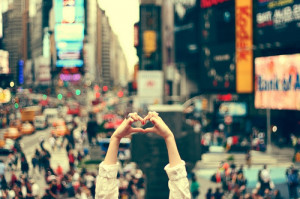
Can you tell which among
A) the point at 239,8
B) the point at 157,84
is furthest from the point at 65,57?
the point at 239,8

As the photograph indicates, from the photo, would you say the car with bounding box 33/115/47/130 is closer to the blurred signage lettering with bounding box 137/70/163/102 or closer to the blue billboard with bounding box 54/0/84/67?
the blurred signage lettering with bounding box 137/70/163/102

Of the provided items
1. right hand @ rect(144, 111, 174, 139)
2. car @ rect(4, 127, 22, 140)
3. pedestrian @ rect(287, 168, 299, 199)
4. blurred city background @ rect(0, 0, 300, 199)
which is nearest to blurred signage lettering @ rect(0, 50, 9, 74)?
blurred city background @ rect(0, 0, 300, 199)

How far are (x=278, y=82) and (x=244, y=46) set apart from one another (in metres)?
7.29

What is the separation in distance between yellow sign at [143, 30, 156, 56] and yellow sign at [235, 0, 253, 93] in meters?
10.3

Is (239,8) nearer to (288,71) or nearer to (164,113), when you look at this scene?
A: (288,71)

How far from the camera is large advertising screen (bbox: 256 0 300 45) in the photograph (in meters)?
34.7

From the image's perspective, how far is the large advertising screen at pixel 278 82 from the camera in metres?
34.4

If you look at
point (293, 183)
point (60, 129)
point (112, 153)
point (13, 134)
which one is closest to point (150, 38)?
point (60, 129)

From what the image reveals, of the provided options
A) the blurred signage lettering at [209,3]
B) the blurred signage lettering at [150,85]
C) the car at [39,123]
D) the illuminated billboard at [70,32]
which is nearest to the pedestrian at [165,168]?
the illuminated billboard at [70,32]

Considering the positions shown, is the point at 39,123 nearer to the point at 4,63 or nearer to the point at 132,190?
the point at 4,63

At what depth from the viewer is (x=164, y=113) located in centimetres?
1883

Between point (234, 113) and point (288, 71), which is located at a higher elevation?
point (288, 71)

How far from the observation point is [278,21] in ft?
118

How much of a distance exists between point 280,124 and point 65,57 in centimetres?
1863
